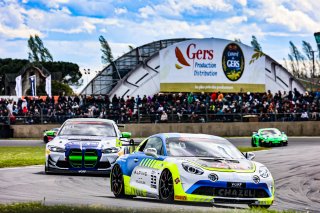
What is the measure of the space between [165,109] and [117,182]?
33115 mm

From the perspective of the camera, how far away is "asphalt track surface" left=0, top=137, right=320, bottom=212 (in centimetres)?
1143

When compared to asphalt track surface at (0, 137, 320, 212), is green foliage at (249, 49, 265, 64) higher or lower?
higher

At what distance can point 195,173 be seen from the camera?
436 inches

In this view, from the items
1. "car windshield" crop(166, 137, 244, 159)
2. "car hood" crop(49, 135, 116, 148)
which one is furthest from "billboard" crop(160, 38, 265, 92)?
"car windshield" crop(166, 137, 244, 159)

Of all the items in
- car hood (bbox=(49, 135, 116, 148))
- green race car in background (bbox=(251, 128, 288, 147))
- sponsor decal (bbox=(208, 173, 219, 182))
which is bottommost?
green race car in background (bbox=(251, 128, 288, 147))

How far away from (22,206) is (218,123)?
37.5m

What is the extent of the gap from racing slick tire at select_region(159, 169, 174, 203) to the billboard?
155 ft

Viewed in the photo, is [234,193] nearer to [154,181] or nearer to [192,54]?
[154,181]

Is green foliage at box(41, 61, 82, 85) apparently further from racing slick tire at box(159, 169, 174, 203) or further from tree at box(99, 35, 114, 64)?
racing slick tire at box(159, 169, 174, 203)

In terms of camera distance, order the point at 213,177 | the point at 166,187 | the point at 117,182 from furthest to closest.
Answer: the point at 117,182 < the point at 166,187 < the point at 213,177

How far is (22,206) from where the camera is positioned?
31.4 feet

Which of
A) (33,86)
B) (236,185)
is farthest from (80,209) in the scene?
(33,86)

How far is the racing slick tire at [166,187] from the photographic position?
11195mm

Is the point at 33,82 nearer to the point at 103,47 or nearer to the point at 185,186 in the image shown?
the point at 185,186
